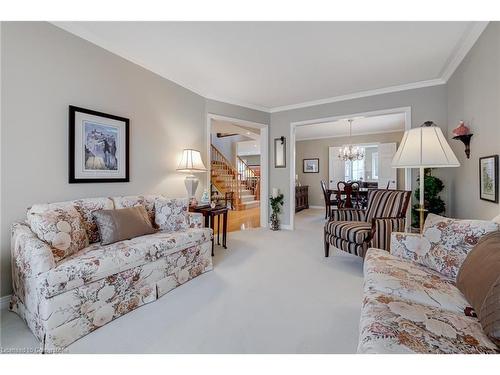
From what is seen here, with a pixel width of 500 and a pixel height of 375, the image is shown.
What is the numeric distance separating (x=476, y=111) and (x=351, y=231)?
1.71 m

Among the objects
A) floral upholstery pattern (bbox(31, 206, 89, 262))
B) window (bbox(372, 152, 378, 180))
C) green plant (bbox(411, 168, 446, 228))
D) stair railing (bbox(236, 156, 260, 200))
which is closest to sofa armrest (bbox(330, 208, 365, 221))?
green plant (bbox(411, 168, 446, 228))

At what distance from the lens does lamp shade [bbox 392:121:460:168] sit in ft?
6.15

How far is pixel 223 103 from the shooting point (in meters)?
4.22

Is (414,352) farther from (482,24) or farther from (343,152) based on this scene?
(343,152)

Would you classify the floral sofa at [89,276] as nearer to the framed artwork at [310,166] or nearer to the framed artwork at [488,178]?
the framed artwork at [488,178]

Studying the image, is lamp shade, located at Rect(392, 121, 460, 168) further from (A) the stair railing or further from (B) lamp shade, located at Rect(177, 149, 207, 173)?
(A) the stair railing

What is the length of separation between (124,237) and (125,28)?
2012mm

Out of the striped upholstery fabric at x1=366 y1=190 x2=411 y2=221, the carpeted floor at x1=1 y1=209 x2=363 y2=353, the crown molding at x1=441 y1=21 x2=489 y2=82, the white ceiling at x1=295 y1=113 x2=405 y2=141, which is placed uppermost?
the white ceiling at x1=295 y1=113 x2=405 y2=141

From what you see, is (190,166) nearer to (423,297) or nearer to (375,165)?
(423,297)

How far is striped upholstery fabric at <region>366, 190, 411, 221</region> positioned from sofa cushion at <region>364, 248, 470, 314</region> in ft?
3.88

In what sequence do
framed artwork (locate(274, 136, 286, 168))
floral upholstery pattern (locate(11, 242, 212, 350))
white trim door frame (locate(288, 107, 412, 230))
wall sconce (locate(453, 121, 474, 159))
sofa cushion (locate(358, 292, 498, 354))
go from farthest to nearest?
1. framed artwork (locate(274, 136, 286, 168))
2. white trim door frame (locate(288, 107, 412, 230))
3. wall sconce (locate(453, 121, 474, 159))
4. floral upholstery pattern (locate(11, 242, 212, 350))
5. sofa cushion (locate(358, 292, 498, 354))

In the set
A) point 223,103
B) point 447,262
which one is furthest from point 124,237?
point 223,103

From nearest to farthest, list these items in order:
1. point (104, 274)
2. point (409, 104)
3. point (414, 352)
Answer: point (414, 352), point (104, 274), point (409, 104)

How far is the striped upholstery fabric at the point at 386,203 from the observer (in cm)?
271
